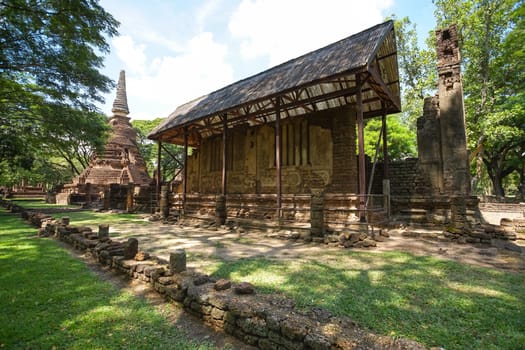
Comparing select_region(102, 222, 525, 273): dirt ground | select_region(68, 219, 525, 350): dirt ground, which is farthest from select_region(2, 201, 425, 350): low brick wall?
select_region(102, 222, 525, 273): dirt ground

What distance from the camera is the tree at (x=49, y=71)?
7824mm

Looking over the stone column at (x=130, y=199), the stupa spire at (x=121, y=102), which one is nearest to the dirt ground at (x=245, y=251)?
the stone column at (x=130, y=199)

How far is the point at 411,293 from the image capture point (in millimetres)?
3609

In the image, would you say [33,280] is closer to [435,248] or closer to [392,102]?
[435,248]

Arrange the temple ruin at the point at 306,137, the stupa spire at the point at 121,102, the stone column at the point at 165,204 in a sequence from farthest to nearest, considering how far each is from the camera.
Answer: the stupa spire at the point at 121,102 < the stone column at the point at 165,204 < the temple ruin at the point at 306,137

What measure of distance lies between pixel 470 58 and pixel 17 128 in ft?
105

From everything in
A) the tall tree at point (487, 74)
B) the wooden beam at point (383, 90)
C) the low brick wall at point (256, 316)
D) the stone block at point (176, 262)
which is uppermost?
the tall tree at point (487, 74)

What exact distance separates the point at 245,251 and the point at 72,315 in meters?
3.86

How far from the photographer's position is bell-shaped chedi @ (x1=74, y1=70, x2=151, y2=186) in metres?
28.0

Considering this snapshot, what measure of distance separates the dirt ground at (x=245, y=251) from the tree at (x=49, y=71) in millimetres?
7016

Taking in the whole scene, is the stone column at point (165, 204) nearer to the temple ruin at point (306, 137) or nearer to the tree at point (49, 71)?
the temple ruin at point (306, 137)

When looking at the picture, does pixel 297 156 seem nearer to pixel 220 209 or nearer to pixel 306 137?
pixel 306 137

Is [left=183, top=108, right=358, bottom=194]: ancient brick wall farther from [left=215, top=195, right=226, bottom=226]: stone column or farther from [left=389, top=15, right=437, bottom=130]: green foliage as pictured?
[left=389, top=15, right=437, bottom=130]: green foliage

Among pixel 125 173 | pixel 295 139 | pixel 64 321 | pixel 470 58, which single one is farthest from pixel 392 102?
pixel 125 173
